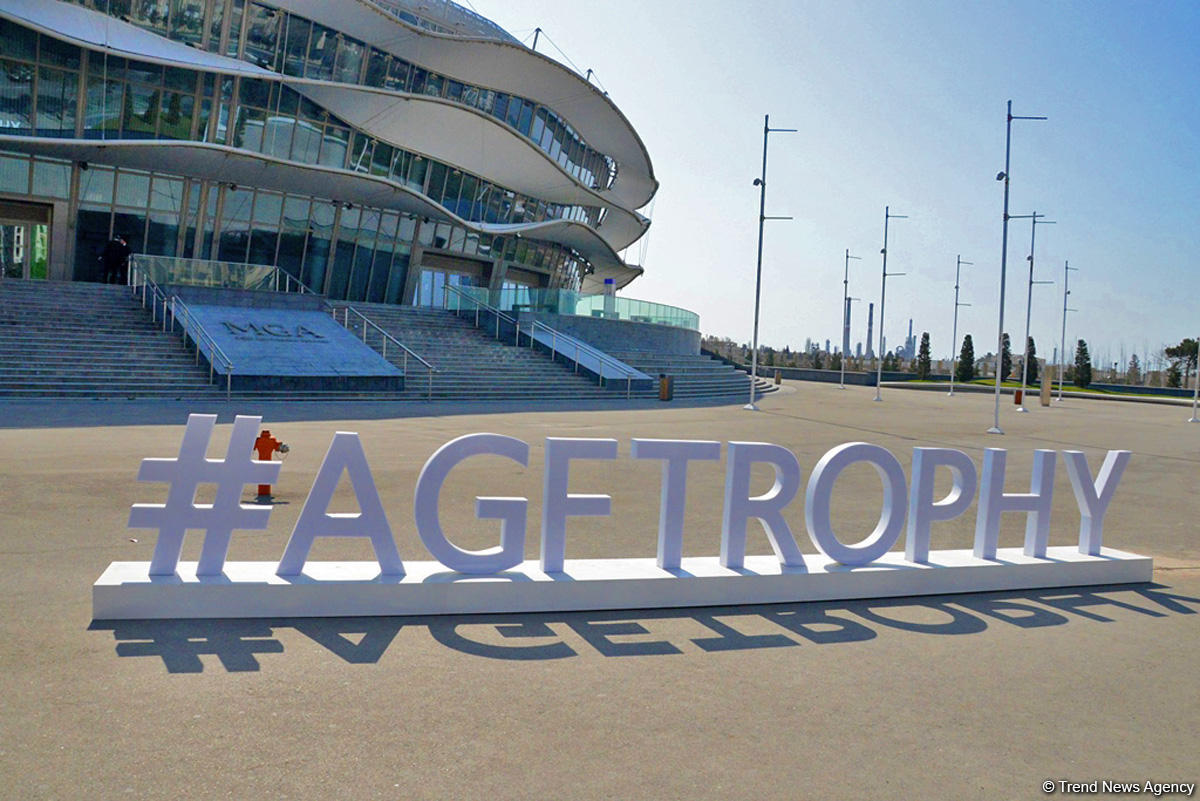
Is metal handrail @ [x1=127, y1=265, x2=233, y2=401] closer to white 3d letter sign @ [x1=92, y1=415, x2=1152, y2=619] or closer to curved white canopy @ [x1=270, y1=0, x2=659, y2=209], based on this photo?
curved white canopy @ [x1=270, y1=0, x2=659, y2=209]

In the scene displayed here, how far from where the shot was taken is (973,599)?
22.6ft

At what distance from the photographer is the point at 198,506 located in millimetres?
6004

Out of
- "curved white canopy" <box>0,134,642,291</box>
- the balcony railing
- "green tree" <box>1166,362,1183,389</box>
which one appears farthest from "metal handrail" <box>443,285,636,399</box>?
"green tree" <box>1166,362,1183,389</box>

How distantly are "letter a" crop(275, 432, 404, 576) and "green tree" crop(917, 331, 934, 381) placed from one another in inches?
2888

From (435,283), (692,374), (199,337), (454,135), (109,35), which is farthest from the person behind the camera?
(435,283)

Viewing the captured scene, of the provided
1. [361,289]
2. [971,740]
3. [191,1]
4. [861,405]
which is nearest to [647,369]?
[861,405]

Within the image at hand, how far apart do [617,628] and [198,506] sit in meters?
2.78

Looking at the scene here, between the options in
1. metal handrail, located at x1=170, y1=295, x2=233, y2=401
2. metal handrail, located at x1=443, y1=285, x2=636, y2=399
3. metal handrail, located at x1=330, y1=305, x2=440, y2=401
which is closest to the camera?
metal handrail, located at x1=170, y1=295, x2=233, y2=401

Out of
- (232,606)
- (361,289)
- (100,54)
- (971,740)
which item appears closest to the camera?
(971,740)

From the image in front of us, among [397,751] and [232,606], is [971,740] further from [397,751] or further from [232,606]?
[232,606]

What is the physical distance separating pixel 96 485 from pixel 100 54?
101ft

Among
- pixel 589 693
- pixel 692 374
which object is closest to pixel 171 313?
pixel 692 374

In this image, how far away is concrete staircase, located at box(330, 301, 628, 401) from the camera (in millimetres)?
29172

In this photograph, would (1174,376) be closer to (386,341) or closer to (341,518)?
(386,341)
